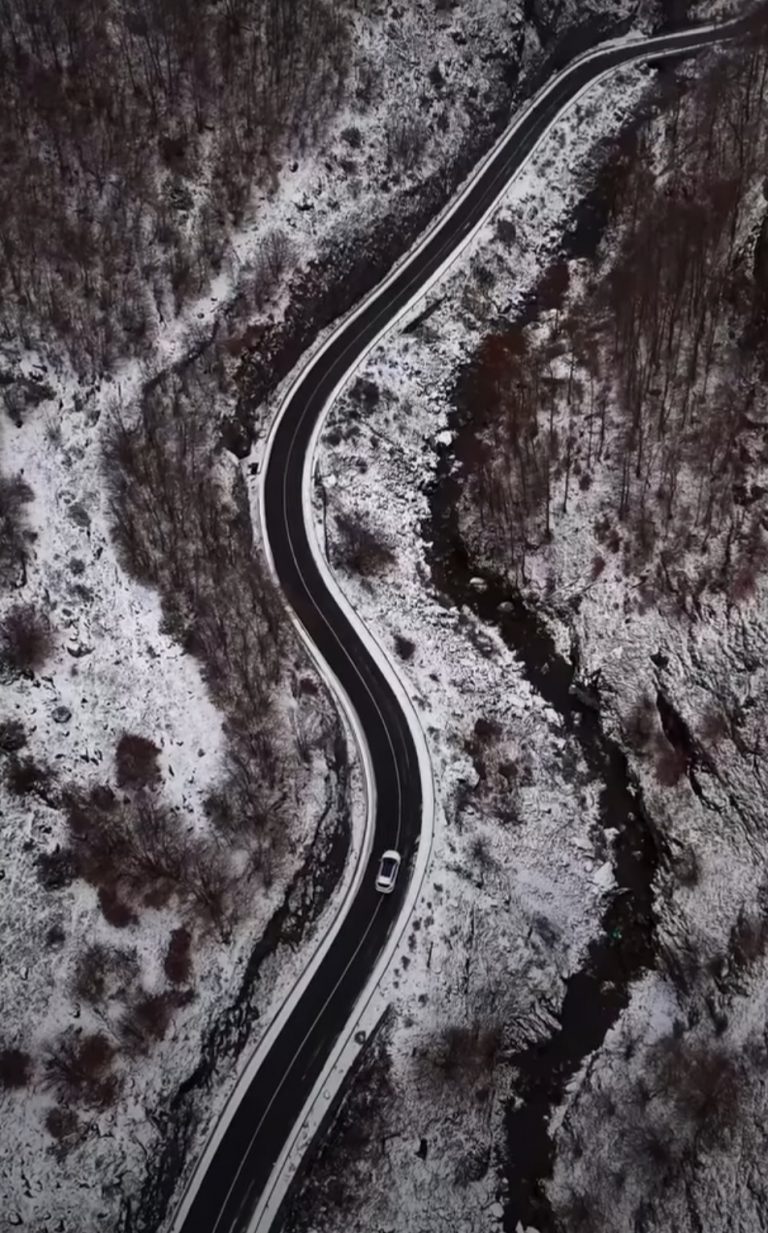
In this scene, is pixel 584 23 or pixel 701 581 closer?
pixel 701 581

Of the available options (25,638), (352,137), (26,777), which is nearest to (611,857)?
(26,777)

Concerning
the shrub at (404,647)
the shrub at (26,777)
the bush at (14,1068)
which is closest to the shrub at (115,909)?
the shrub at (26,777)

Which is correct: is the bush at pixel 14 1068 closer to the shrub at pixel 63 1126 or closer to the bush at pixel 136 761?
the shrub at pixel 63 1126

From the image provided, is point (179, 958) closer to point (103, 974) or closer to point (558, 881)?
point (103, 974)

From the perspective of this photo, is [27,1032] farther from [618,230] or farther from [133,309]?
[618,230]

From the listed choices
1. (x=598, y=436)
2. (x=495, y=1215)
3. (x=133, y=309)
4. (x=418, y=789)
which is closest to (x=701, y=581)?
(x=598, y=436)

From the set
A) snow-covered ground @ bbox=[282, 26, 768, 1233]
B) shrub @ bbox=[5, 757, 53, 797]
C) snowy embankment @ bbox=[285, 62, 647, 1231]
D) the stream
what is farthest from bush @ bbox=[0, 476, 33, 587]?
the stream
